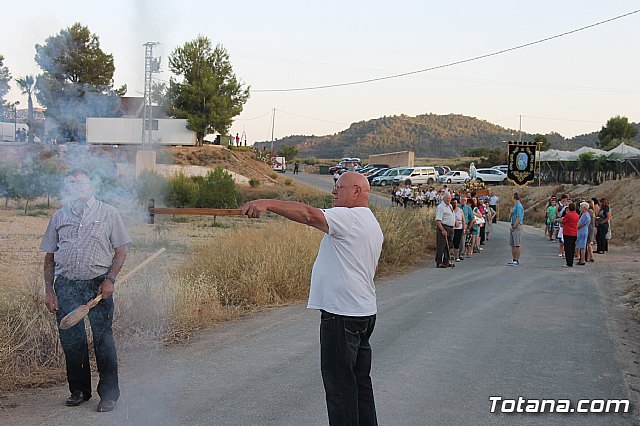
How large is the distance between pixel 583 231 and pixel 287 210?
55.3ft

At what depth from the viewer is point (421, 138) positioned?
139625 millimetres

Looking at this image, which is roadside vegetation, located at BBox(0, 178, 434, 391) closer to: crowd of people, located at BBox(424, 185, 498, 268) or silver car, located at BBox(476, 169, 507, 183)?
crowd of people, located at BBox(424, 185, 498, 268)

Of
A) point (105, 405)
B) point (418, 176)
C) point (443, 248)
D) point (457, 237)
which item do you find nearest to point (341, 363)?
point (105, 405)

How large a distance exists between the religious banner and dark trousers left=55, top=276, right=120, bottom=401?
27.0 meters

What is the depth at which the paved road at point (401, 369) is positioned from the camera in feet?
20.7

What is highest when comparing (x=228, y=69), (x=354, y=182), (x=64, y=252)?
(x=228, y=69)

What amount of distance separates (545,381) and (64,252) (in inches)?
197

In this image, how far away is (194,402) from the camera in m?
6.57

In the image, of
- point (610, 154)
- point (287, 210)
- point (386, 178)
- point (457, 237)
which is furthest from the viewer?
point (386, 178)

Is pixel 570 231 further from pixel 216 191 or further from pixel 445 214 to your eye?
pixel 216 191

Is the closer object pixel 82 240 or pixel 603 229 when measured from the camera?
pixel 82 240

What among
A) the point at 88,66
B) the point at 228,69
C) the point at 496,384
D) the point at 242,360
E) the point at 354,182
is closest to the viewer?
the point at 354,182

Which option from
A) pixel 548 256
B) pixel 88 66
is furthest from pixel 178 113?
pixel 548 256

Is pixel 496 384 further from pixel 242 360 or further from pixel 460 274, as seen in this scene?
pixel 460 274
